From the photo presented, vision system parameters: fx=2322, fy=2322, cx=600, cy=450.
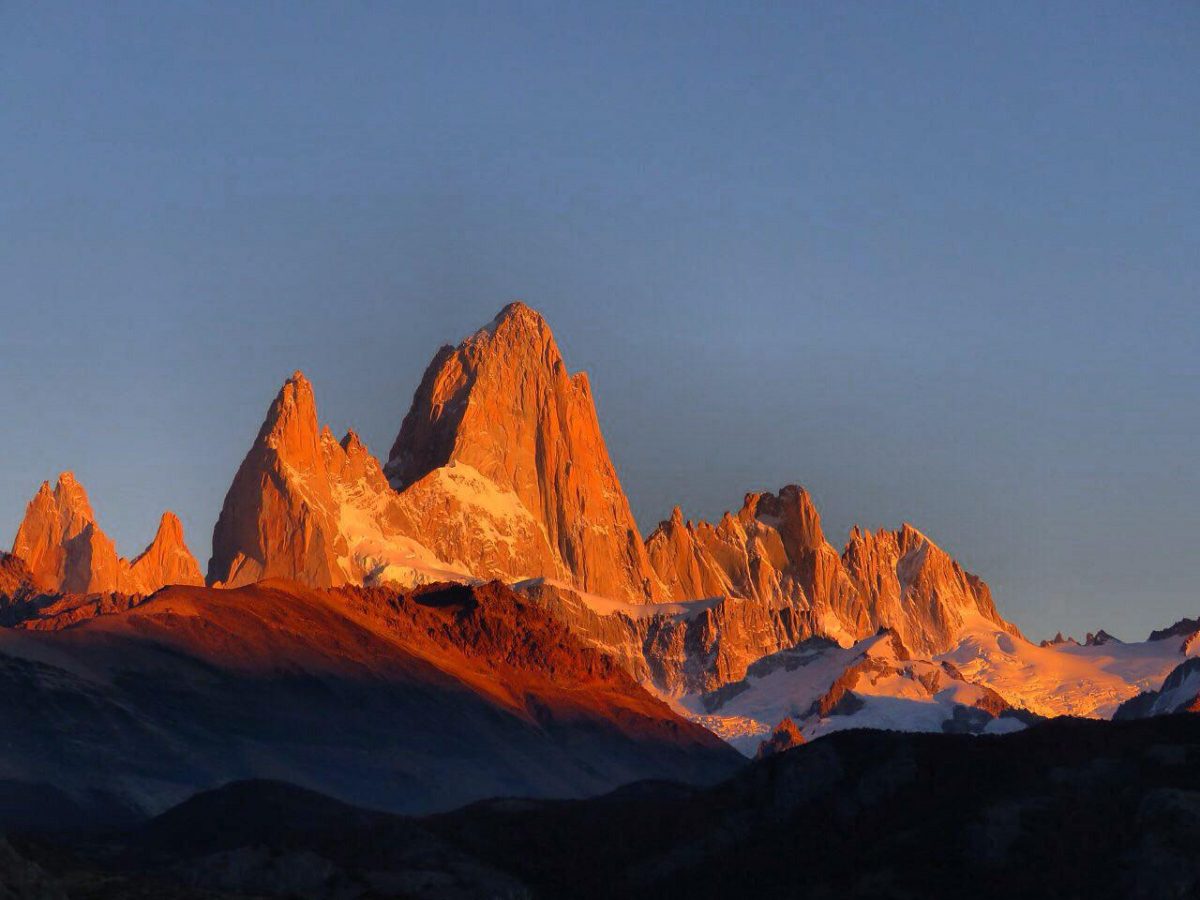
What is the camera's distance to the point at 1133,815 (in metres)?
121

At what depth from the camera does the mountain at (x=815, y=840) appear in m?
118

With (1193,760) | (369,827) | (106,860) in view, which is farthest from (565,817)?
(1193,760)

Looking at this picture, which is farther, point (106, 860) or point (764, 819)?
point (106, 860)

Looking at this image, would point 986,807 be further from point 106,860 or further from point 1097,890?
point 106,860

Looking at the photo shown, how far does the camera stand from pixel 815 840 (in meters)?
131

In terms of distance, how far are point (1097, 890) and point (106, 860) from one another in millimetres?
63475

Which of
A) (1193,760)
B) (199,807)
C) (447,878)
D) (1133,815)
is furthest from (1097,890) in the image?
(199,807)

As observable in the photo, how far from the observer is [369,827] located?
149500mm

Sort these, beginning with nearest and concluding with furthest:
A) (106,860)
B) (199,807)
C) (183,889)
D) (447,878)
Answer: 1. (183,889)
2. (447,878)
3. (106,860)
4. (199,807)

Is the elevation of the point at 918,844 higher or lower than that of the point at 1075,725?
lower

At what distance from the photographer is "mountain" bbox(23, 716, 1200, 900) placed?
11806 centimetres

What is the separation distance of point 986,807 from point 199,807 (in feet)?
215

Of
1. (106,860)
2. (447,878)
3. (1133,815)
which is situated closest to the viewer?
(1133,815)

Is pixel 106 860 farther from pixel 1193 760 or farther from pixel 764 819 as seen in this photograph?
pixel 1193 760
